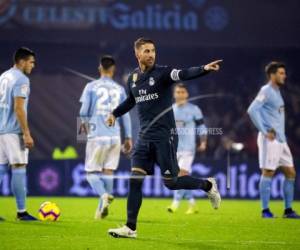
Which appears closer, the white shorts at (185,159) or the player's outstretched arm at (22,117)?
the player's outstretched arm at (22,117)

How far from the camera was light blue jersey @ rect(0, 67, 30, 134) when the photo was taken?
11.5 meters

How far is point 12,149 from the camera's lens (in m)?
11.5

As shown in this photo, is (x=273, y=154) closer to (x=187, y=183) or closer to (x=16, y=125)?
(x=187, y=183)

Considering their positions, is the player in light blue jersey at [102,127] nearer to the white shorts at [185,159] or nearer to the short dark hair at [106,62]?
the short dark hair at [106,62]

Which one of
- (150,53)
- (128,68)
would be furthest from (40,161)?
(150,53)

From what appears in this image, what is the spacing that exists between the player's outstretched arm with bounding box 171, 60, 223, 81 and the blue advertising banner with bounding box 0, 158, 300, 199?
34.9 ft

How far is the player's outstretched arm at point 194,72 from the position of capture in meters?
8.48

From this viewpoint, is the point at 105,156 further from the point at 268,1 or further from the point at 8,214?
the point at 268,1

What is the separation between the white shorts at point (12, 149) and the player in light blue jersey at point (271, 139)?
3544mm

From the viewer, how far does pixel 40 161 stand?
64.7ft

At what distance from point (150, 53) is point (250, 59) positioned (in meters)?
13.5

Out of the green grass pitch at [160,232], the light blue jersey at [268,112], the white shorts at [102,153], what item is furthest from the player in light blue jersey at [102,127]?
the light blue jersey at [268,112]

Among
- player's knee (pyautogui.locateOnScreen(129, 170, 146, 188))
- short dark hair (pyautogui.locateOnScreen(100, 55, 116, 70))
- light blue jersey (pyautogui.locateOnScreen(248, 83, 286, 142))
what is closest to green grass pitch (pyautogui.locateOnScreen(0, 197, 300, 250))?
player's knee (pyautogui.locateOnScreen(129, 170, 146, 188))

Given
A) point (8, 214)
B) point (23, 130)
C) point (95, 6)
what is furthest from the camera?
point (95, 6)
